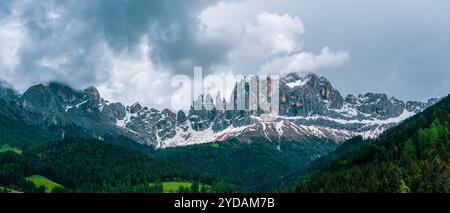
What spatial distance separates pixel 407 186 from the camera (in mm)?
115562

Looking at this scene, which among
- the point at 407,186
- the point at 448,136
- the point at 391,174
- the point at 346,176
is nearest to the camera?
the point at 407,186
